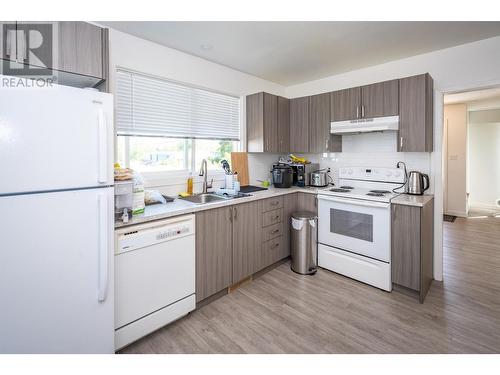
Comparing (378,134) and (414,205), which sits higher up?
(378,134)

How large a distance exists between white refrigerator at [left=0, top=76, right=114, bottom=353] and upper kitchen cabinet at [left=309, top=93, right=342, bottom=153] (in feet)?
8.36

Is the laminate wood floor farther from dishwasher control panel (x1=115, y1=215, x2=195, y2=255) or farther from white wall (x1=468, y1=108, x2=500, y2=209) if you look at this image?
white wall (x1=468, y1=108, x2=500, y2=209)

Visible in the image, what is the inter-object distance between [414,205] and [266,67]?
2.30 metres

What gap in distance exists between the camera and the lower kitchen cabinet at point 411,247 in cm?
229

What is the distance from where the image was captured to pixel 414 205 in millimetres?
2285

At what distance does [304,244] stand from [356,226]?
61 cm

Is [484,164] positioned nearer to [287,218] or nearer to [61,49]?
[287,218]

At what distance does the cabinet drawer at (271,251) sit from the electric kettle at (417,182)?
1531 millimetres

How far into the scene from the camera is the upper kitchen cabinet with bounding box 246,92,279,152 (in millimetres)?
3303

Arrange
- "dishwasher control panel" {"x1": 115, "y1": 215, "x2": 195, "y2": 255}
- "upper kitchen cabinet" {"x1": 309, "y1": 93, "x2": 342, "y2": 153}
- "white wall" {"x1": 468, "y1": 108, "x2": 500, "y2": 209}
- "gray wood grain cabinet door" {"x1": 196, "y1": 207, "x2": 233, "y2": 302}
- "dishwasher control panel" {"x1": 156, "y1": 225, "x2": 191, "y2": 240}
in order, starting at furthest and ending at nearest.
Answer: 1. "white wall" {"x1": 468, "y1": 108, "x2": 500, "y2": 209}
2. "upper kitchen cabinet" {"x1": 309, "y1": 93, "x2": 342, "y2": 153}
3. "gray wood grain cabinet door" {"x1": 196, "y1": 207, "x2": 233, "y2": 302}
4. "dishwasher control panel" {"x1": 156, "y1": 225, "x2": 191, "y2": 240}
5. "dishwasher control panel" {"x1": 115, "y1": 215, "x2": 195, "y2": 255}

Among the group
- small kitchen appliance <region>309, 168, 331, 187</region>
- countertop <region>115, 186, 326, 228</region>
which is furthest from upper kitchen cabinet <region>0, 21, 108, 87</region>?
small kitchen appliance <region>309, 168, 331, 187</region>

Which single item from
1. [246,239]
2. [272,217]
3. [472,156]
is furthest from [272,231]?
[472,156]
